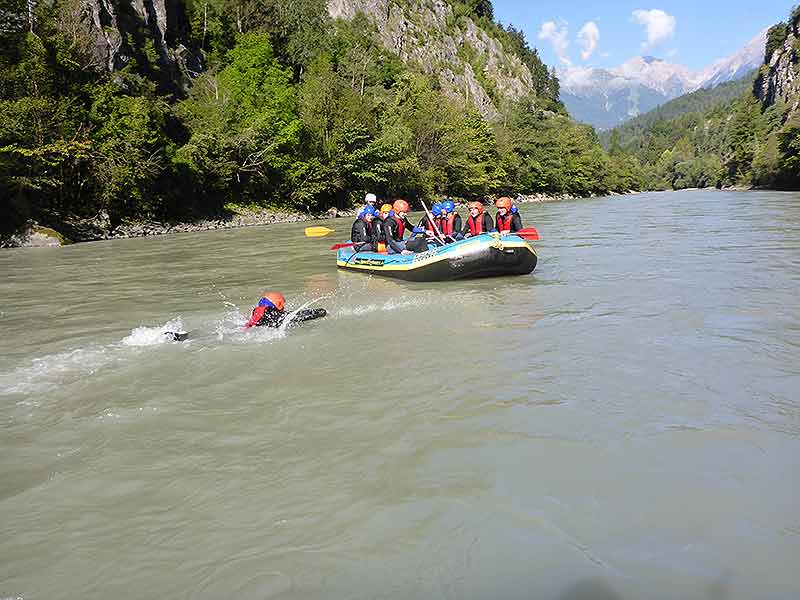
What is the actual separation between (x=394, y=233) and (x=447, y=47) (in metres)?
85.0

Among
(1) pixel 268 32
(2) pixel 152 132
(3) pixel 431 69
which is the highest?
(3) pixel 431 69

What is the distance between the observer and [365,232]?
13.3 metres

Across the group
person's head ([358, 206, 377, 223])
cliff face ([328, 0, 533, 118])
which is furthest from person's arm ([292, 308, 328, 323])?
cliff face ([328, 0, 533, 118])

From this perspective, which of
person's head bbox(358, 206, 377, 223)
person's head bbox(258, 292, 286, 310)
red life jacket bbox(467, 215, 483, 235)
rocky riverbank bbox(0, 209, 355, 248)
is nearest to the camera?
person's head bbox(258, 292, 286, 310)

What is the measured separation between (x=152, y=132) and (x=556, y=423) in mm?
24597

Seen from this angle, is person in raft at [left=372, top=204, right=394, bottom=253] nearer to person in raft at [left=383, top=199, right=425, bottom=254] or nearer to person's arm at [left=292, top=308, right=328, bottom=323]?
person in raft at [left=383, top=199, right=425, bottom=254]

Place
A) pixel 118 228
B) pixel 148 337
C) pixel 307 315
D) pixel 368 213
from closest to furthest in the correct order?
pixel 148 337, pixel 307 315, pixel 368 213, pixel 118 228

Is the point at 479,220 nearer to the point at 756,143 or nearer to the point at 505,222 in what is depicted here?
the point at 505,222

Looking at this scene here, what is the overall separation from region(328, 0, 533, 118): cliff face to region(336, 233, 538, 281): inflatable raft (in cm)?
7043

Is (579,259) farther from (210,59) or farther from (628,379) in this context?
(210,59)

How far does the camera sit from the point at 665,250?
14.9 m

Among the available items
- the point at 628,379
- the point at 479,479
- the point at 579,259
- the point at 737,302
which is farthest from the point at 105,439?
the point at 579,259

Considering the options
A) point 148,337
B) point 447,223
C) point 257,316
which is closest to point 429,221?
point 447,223

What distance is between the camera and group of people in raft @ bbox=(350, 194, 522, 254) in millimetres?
12289
